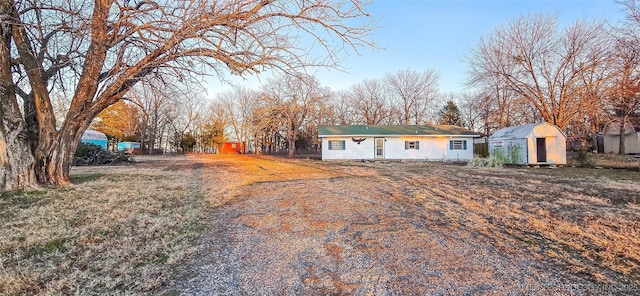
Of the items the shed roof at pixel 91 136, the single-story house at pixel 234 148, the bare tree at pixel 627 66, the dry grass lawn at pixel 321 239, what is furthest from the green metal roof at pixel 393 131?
the shed roof at pixel 91 136

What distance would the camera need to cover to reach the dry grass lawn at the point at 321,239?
98.4 inches

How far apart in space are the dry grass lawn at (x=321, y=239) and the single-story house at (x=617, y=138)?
29.1 meters

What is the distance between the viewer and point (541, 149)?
15727mm

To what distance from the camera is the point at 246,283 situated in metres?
2.46

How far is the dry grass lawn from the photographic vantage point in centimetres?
250

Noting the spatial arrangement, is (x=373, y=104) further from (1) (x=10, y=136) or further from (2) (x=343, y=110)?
(1) (x=10, y=136)

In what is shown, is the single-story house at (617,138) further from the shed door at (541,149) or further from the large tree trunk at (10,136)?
the large tree trunk at (10,136)

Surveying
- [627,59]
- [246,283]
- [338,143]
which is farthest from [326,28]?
[338,143]

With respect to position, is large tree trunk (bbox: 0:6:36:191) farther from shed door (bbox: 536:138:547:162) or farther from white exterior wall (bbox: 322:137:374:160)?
Result: shed door (bbox: 536:138:547:162)

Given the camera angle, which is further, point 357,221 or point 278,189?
point 278,189

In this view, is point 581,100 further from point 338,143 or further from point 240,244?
point 240,244

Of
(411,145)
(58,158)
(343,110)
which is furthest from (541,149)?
(343,110)

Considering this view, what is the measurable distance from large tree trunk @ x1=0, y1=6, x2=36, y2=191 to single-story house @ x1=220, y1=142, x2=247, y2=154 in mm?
34362

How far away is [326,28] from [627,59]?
14.0m
